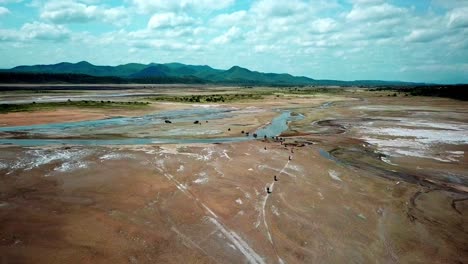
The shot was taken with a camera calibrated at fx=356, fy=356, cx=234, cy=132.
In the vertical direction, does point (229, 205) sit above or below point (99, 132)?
below

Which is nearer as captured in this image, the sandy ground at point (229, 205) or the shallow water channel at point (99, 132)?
the sandy ground at point (229, 205)

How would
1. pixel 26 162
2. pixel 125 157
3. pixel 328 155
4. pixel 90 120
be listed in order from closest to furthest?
pixel 26 162 < pixel 125 157 < pixel 328 155 < pixel 90 120

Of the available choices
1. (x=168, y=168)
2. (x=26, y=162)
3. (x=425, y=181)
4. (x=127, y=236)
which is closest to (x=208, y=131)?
(x=168, y=168)

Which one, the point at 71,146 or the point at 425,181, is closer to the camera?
the point at 425,181

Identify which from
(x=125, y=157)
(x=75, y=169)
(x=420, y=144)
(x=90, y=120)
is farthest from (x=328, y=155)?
(x=90, y=120)

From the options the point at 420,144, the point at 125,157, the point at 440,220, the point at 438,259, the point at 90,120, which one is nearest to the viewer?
the point at 438,259

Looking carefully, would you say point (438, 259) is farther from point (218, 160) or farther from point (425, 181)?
point (218, 160)

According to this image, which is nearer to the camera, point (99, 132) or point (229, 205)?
point (229, 205)

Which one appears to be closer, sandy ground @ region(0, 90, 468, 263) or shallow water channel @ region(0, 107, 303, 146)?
sandy ground @ region(0, 90, 468, 263)
